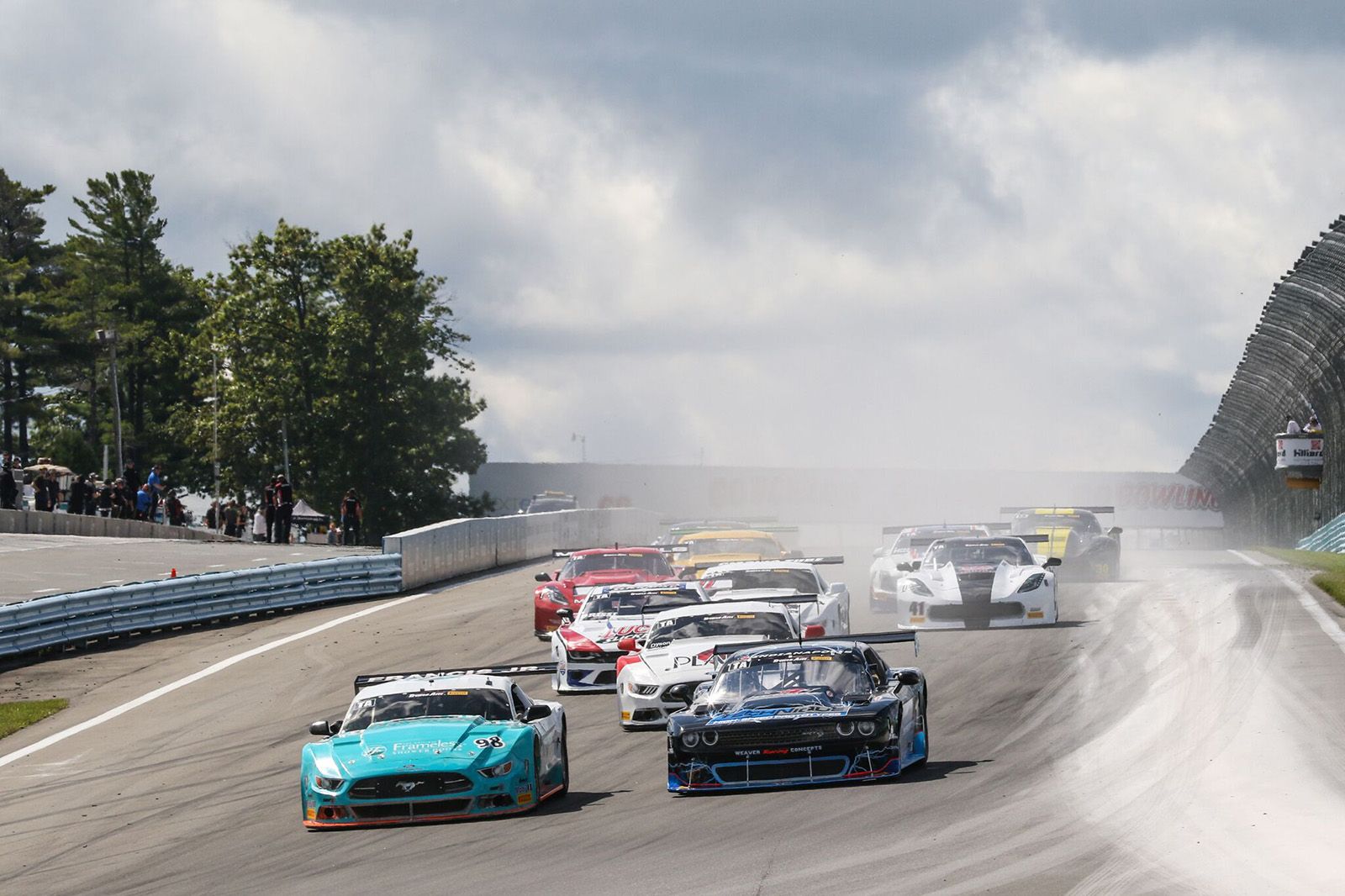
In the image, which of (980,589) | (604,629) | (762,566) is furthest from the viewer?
(980,589)

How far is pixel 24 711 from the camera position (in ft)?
65.4

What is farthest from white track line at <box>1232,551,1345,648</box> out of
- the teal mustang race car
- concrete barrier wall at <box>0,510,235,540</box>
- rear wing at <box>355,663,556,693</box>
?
concrete barrier wall at <box>0,510,235,540</box>

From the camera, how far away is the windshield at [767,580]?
20984 millimetres

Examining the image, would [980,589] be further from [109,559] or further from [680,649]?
[109,559]

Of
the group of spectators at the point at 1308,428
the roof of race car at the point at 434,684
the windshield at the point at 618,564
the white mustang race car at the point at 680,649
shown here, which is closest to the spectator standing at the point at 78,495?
the windshield at the point at 618,564

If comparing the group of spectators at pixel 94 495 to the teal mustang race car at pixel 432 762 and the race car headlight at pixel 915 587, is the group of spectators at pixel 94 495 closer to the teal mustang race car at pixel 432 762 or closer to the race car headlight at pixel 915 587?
the race car headlight at pixel 915 587

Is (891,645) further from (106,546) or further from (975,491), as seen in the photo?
(975,491)

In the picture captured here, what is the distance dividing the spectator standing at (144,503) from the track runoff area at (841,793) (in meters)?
31.3

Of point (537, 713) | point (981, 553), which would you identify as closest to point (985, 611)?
point (981, 553)

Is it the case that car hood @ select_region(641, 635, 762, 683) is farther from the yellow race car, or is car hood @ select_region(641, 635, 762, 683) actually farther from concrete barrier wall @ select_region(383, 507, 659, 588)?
concrete barrier wall @ select_region(383, 507, 659, 588)

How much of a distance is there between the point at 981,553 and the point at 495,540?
1871 cm

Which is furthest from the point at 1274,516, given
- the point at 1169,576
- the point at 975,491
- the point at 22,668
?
the point at 22,668

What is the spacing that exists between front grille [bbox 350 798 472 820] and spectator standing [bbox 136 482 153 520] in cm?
4309

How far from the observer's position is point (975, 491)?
79.1 meters
